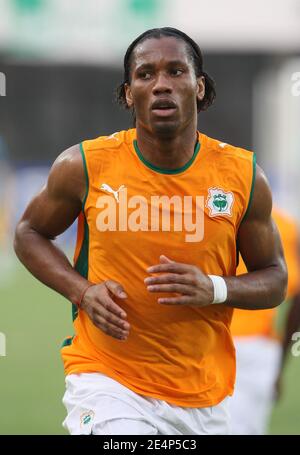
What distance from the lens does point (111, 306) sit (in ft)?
14.2

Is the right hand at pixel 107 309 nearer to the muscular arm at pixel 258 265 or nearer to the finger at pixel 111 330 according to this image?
the finger at pixel 111 330

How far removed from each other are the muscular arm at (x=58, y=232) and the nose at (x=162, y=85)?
1.68ft

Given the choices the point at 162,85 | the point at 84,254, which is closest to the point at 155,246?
the point at 84,254

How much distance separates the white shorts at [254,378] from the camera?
6.88 metres

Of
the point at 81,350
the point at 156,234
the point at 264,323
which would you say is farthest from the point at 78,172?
the point at 264,323

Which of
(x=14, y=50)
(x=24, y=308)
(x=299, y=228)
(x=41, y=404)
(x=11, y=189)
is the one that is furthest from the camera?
(x=14, y=50)

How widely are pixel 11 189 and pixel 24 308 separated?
24.6 feet

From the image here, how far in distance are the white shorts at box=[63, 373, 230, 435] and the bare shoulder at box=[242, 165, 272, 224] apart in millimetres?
983

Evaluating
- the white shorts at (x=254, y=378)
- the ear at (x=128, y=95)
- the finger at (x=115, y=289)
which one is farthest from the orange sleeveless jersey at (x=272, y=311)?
the finger at (x=115, y=289)

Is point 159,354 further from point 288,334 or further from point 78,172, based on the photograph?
point 288,334

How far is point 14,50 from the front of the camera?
86.8 ft

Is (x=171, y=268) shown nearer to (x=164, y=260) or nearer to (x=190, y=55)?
(x=164, y=260)

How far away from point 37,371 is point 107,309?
248 inches

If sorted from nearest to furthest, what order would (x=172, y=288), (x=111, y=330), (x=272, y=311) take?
(x=172, y=288)
(x=111, y=330)
(x=272, y=311)
